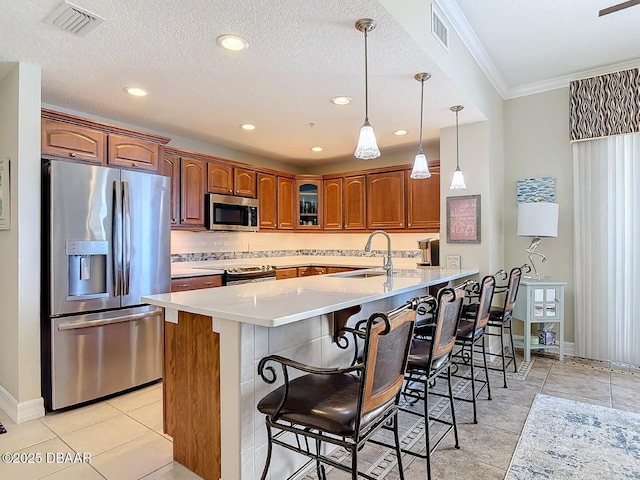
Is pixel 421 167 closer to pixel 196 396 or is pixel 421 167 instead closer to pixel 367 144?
pixel 367 144

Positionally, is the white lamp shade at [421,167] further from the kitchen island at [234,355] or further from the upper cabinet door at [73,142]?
the upper cabinet door at [73,142]

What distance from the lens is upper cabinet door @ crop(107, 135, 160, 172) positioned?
3293mm

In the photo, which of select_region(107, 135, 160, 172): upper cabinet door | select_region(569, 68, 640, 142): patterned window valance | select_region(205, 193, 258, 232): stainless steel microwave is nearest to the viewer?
select_region(107, 135, 160, 172): upper cabinet door

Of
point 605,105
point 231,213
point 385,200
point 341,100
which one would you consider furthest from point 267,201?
point 605,105

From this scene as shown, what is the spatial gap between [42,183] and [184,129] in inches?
70.2

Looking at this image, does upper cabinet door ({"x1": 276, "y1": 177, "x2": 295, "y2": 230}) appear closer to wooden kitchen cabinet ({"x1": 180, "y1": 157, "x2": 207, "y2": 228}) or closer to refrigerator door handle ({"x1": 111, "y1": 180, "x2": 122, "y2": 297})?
wooden kitchen cabinet ({"x1": 180, "y1": 157, "x2": 207, "y2": 228})

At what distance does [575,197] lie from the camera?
3.94m

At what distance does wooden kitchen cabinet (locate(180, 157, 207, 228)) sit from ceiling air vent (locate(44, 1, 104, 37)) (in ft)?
7.18

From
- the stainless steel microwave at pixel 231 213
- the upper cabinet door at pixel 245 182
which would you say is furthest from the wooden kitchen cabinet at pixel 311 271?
the upper cabinet door at pixel 245 182

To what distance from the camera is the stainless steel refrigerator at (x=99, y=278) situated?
2766 mm

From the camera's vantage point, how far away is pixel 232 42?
234 centimetres

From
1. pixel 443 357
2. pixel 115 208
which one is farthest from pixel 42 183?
pixel 443 357

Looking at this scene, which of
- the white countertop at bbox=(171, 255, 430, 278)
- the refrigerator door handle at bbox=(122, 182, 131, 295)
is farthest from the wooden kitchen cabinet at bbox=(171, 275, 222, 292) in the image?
the refrigerator door handle at bbox=(122, 182, 131, 295)

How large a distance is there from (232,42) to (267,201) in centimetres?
317
